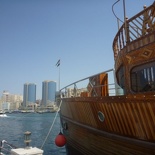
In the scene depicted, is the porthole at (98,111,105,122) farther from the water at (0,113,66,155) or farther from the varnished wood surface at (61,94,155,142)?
the water at (0,113,66,155)

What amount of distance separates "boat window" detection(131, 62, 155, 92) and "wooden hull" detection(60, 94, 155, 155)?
80cm

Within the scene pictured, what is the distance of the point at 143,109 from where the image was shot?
5848 mm

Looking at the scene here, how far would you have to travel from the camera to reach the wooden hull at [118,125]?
19.2 feet

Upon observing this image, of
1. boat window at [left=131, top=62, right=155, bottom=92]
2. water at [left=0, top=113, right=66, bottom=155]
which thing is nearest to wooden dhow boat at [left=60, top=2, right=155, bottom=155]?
boat window at [left=131, top=62, right=155, bottom=92]

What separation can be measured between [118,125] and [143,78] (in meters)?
1.77

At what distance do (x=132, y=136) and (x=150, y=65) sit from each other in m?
2.29

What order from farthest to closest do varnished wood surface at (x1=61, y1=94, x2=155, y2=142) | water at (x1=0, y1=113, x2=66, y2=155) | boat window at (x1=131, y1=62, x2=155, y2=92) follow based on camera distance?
water at (x1=0, y1=113, x2=66, y2=155)
boat window at (x1=131, y1=62, x2=155, y2=92)
varnished wood surface at (x1=61, y1=94, x2=155, y2=142)

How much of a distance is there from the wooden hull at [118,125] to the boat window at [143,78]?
0.80 metres

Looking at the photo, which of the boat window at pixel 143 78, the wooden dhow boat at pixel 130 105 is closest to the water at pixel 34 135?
the wooden dhow boat at pixel 130 105

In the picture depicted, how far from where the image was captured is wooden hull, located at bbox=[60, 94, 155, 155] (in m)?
5.84

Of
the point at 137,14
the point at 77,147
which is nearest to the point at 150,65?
the point at 137,14

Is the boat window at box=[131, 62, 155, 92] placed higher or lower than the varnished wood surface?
higher

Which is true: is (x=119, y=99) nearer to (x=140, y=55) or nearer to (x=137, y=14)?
(x=140, y=55)

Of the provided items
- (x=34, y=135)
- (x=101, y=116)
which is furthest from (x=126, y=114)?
(x=34, y=135)
